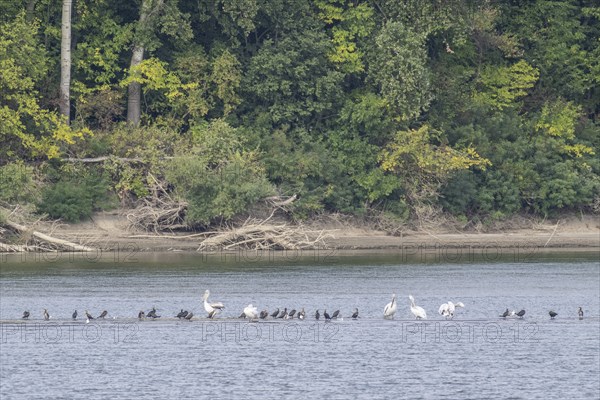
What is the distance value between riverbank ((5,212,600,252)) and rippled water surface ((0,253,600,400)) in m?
1.51

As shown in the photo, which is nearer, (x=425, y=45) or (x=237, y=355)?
(x=237, y=355)

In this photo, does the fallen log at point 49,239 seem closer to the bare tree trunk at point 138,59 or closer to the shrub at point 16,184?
the shrub at point 16,184

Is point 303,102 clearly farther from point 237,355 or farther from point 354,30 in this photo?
point 237,355

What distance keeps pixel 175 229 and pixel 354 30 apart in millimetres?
9285

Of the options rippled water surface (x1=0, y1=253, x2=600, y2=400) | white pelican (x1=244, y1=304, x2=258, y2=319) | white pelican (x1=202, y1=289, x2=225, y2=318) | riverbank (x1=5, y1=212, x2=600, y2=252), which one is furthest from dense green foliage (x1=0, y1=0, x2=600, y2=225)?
white pelican (x1=244, y1=304, x2=258, y2=319)

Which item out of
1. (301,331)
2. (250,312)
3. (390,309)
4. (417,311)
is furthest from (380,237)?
(250,312)

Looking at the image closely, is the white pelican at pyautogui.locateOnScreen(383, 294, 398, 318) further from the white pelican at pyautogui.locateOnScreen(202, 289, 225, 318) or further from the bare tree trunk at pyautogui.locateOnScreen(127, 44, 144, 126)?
the bare tree trunk at pyautogui.locateOnScreen(127, 44, 144, 126)

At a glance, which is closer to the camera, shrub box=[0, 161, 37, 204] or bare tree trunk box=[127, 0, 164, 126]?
shrub box=[0, 161, 37, 204]

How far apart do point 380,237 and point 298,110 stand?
510cm

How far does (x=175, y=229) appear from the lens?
56062mm

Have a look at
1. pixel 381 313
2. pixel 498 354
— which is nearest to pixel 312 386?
pixel 498 354

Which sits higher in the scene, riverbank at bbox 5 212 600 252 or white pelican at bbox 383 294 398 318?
riverbank at bbox 5 212 600 252

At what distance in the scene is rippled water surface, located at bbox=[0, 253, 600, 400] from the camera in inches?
1374

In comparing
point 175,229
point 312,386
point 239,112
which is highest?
point 239,112
